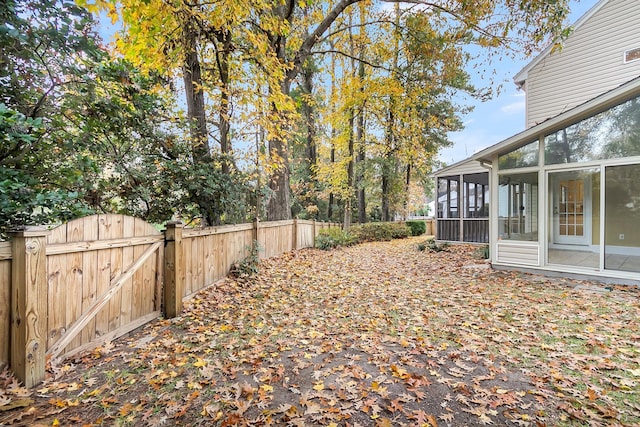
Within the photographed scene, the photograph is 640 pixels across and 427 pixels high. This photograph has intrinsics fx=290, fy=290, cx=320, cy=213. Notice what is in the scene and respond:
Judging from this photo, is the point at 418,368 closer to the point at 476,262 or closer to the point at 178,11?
the point at 178,11

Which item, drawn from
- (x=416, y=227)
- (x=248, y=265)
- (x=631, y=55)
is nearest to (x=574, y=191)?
(x=631, y=55)

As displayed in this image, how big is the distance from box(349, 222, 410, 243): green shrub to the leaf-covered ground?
9.01m

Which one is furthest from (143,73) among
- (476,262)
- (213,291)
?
(476,262)

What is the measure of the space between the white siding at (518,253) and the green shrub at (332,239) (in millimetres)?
5944

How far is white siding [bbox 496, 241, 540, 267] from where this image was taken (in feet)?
22.0

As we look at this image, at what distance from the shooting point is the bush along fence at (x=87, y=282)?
2.38 metres

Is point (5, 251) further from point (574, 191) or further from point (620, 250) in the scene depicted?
point (620, 250)

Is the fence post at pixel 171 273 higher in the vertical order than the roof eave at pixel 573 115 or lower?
lower

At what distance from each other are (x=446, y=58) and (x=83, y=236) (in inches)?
389

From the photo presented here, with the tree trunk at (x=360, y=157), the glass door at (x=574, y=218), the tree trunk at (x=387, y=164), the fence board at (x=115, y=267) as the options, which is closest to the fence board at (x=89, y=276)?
the fence board at (x=115, y=267)

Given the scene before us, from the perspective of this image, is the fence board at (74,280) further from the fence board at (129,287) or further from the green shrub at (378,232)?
the green shrub at (378,232)

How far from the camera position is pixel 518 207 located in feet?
22.9

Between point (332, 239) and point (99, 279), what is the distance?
925cm

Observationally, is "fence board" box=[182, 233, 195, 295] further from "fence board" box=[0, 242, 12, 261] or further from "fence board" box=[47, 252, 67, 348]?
"fence board" box=[0, 242, 12, 261]
